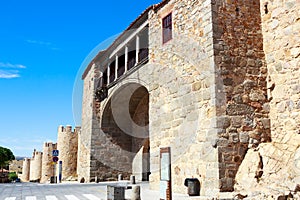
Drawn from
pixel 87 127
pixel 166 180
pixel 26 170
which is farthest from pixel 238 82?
pixel 26 170

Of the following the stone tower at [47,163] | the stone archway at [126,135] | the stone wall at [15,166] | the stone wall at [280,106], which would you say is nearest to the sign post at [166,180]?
the stone wall at [280,106]

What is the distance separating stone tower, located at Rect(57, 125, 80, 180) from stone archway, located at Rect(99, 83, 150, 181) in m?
6.13

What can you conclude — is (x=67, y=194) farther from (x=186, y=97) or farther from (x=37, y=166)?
(x=37, y=166)

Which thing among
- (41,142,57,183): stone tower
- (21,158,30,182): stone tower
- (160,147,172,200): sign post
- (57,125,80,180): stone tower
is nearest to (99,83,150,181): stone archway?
(57,125,80,180): stone tower

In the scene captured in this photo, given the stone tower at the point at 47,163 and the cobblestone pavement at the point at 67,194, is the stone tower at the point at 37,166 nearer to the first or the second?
the stone tower at the point at 47,163

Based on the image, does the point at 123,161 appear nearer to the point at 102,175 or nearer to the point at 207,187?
the point at 102,175

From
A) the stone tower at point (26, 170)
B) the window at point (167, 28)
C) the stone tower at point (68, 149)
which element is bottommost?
the stone tower at point (26, 170)

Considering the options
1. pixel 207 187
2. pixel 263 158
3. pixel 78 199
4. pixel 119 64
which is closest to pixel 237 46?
pixel 263 158

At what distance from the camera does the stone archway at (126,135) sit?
15.7m

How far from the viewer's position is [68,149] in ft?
71.6

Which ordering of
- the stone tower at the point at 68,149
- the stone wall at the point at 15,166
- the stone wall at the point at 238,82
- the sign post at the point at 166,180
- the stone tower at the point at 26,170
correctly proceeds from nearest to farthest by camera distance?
1. the sign post at the point at 166,180
2. the stone wall at the point at 238,82
3. the stone tower at the point at 68,149
4. the stone tower at the point at 26,170
5. the stone wall at the point at 15,166

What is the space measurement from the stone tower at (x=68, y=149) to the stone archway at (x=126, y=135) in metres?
6.13

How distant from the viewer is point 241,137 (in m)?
7.27

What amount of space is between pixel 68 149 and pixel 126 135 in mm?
6549
